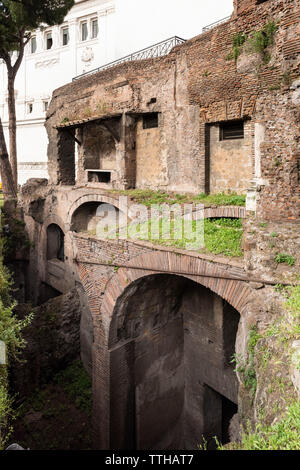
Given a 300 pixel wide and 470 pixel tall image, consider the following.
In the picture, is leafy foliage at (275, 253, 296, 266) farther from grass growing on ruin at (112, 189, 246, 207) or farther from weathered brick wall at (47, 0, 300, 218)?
grass growing on ruin at (112, 189, 246, 207)

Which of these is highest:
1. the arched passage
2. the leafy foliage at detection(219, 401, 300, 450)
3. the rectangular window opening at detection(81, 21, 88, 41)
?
the rectangular window opening at detection(81, 21, 88, 41)

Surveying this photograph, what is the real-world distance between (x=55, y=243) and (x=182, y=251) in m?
10.8

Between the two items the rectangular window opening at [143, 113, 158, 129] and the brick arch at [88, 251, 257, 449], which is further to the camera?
the rectangular window opening at [143, 113, 158, 129]

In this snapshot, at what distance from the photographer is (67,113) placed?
47.2 ft

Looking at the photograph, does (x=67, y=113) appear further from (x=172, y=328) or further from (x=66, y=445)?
(x=66, y=445)

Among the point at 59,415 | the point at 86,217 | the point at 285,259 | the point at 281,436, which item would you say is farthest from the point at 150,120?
the point at 281,436

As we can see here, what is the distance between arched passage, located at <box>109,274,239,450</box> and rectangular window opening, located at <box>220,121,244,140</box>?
4.55 metres

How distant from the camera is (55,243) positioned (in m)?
15.1

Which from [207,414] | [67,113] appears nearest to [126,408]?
[207,414]

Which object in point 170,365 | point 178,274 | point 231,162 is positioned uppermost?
point 231,162

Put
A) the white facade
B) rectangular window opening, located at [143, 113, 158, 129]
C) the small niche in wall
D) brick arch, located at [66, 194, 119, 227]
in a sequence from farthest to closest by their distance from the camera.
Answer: the white facade < the small niche in wall < rectangular window opening, located at [143, 113, 158, 129] < brick arch, located at [66, 194, 119, 227]

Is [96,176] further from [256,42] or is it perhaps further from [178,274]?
[178,274]

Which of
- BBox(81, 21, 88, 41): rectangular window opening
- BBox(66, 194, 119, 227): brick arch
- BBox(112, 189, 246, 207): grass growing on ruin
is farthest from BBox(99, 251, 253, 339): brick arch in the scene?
BBox(81, 21, 88, 41): rectangular window opening

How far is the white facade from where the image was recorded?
2312 cm
